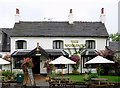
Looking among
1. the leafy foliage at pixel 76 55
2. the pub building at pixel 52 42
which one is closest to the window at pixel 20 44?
the pub building at pixel 52 42

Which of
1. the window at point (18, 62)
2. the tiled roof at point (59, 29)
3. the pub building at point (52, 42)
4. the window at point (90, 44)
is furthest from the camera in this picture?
the window at point (90, 44)

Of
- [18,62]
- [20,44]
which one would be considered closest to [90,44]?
[20,44]

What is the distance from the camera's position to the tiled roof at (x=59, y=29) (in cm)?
2497

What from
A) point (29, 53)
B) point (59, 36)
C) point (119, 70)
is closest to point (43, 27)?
point (59, 36)

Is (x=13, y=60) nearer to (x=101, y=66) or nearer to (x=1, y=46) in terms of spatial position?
(x=1, y=46)

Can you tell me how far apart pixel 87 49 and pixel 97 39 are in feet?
5.96

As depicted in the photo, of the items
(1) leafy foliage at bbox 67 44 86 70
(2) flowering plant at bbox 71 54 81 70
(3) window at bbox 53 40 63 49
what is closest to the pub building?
(3) window at bbox 53 40 63 49

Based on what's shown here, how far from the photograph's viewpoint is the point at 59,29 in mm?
26078

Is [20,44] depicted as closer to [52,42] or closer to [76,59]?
[52,42]

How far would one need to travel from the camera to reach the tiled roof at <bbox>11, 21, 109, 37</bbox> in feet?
81.9

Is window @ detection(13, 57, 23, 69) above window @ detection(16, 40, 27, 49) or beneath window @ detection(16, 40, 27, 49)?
beneath

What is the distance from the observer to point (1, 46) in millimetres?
26406

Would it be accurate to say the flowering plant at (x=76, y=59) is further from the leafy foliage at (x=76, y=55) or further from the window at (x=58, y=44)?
the window at (x=58, y=44)

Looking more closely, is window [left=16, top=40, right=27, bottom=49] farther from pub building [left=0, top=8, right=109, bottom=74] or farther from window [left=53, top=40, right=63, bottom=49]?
window [left=53, top=40, right=63, bottom=49]
